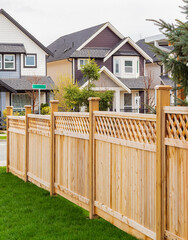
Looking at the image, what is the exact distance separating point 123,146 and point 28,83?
3074cm

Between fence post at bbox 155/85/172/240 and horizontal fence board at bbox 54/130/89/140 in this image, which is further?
horizontal fence board at bbox 54/130/89/140

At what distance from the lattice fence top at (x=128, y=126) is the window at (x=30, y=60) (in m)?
31.0

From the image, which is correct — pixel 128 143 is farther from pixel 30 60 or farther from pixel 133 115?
pixel 30 60

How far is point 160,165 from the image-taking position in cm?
498

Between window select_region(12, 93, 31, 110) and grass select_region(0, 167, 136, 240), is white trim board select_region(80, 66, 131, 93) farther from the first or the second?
grass select_region(0, 167, 136, 240)

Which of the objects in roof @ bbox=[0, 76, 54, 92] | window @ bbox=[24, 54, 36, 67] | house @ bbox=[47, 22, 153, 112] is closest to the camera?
roof @ bbox=[0, 76, 54, 92]

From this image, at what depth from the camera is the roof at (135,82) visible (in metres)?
40.8

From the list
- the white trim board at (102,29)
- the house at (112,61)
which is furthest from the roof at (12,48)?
the white trim board at (102,29)

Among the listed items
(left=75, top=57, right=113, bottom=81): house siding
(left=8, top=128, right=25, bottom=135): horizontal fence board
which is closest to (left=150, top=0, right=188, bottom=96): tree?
(left=8, top=128, right=25, bottom=135): horizontal fence board

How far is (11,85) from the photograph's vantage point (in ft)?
116

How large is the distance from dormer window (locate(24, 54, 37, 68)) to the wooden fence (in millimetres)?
28216

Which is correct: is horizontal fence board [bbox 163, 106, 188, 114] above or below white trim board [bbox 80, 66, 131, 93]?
below

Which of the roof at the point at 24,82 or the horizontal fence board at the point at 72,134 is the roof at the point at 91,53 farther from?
the horizontal fence board at the point at 72,134

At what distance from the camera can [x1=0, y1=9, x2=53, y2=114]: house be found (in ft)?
117
